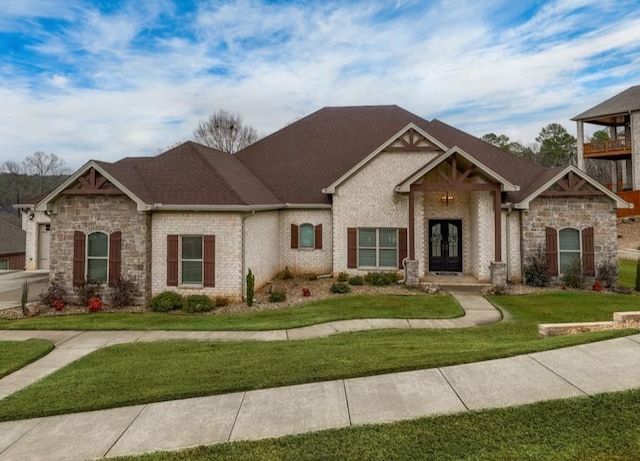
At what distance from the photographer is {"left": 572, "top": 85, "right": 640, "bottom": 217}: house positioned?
33.2 m

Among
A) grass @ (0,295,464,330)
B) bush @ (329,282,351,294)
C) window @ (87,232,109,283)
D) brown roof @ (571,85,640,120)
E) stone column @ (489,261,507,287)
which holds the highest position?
brown roof @ (571,85,640,120)

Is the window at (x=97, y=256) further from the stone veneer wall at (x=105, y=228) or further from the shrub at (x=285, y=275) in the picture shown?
the shrub at (x=285, y=275)

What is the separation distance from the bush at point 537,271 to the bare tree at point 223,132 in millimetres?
35833

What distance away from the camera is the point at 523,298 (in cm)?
1350

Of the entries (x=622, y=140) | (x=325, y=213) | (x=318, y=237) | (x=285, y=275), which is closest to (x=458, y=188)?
(x=325, y=213)

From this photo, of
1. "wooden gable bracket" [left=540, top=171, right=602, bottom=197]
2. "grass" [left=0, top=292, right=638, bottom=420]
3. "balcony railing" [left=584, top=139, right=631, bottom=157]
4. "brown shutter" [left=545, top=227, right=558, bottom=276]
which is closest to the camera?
"grass" [left=0, top=292, right=638, bottom=420]

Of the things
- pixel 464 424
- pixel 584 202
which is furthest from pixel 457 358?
pixel 584 202

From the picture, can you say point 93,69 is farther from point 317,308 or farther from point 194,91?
→ point 317,308

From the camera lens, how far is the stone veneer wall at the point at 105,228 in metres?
13.4

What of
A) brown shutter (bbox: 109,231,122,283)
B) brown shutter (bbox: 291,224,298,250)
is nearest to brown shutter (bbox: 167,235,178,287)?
brown shutter (bbox: 109,231,122,283)

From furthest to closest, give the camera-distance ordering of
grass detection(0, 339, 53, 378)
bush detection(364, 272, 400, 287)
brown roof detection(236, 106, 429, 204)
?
brown roof detection(236, 106, 429, 204) → bush detection(364, 272, 400, 287) → grass detection(0, 339, 53, 378)

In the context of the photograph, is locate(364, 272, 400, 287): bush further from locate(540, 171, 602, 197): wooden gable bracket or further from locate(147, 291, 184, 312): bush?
locate(147, 291, 184, 312): bush

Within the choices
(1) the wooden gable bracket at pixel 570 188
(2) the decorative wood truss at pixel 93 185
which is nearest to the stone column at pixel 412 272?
(1) the wooden gable bracket at pixel 570 188

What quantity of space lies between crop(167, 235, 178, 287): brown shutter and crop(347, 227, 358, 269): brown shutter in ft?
24.2
